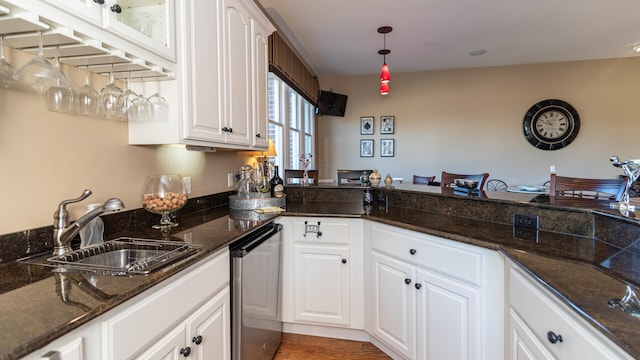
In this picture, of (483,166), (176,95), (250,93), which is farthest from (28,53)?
(483,166)

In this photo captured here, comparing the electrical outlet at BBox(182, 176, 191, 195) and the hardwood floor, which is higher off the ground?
the electrical outlet at BBox(182, 176, 191, 195)

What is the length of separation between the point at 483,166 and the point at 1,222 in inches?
233

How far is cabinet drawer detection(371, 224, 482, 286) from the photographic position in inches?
57.9

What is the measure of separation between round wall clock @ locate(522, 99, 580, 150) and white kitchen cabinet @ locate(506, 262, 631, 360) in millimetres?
4974

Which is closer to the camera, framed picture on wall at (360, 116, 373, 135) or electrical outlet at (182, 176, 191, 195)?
electrical outlet at (182, 176, 191, 195)

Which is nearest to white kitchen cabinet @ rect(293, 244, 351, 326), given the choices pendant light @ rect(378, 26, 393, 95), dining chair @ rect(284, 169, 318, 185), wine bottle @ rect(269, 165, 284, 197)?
wine bottle @ rect(269, 165, 284, 197)

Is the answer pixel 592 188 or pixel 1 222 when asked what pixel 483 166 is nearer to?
pixel 592 188

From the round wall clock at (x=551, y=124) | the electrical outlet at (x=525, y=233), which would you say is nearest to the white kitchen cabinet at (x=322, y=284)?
the electrical outlet at (x=525, y=233)

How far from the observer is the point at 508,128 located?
17.6 ft

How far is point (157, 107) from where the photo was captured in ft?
4.91

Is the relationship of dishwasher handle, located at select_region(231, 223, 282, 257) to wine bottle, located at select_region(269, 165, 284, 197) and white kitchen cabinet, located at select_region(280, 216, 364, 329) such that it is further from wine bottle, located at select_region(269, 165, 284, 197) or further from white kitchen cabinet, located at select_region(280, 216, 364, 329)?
wine bottle, located at select_region(269, 165, 284, 197)

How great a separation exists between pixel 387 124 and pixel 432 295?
14.6ft

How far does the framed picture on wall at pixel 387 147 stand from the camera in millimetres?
5793

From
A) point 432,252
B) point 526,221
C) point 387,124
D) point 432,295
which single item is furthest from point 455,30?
point 432,295
